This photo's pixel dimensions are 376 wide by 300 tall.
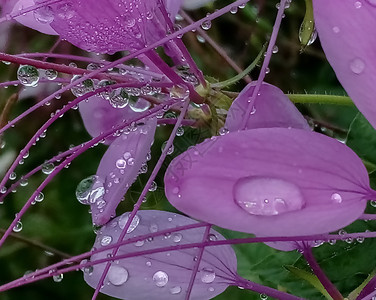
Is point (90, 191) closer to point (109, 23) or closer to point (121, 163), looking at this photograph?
A: point (121, 163)

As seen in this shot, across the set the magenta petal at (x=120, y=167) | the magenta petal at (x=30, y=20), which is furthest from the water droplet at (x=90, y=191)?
the magenta petal at (x=30, y=20)

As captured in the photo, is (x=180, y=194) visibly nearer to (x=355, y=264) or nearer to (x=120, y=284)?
(x=120, y=284)

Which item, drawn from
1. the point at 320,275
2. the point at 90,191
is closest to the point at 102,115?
the point at 90,191

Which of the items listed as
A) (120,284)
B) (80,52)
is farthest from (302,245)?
(80,52)

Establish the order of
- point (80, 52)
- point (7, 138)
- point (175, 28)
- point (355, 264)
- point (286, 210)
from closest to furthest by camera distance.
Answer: point (286, 210) → point (175, 28) → point (355, 264) → point (80, 52) → point (7, 138)

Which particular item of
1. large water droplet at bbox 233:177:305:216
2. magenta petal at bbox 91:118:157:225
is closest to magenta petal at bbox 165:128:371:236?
large water droplet at bbox 233:177:305:216

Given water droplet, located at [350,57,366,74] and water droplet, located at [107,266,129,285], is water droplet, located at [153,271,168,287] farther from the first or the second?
water droplet, located at [350,57,366,74]
